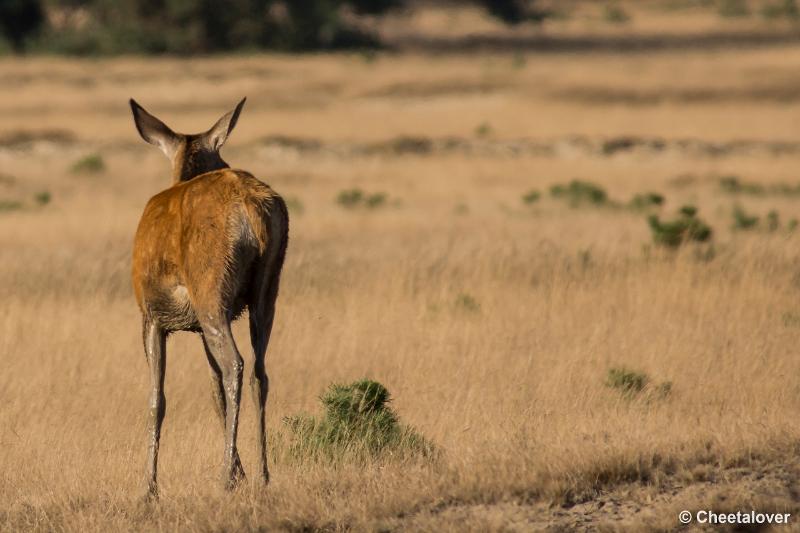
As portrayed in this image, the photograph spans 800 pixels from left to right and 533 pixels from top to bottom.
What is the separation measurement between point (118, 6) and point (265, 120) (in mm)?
31174

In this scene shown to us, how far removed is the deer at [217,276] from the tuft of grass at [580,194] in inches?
585

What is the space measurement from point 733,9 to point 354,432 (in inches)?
3665

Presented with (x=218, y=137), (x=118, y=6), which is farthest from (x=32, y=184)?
(x=118, y=6)

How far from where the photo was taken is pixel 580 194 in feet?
71.9

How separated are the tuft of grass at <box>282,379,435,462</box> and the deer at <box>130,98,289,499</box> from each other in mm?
887

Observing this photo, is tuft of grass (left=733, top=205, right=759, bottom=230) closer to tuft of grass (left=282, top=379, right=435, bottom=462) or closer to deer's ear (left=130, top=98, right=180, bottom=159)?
tuft of grass (left=282, top=379, right=435, bottom=462)

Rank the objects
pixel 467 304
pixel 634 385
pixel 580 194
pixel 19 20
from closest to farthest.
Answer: pixel 634 385, pixel 467 304, pixel 580 194, pixel 19 20

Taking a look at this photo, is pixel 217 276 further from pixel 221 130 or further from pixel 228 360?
pixel 221 130

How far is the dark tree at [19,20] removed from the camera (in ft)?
206

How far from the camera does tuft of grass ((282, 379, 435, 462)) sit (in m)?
7.77

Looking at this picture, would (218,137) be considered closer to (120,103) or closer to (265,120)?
(265,120)

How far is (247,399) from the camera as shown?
966 centimetres

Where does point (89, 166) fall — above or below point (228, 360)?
below

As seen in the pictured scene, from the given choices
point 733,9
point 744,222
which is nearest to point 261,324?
point 744,222
